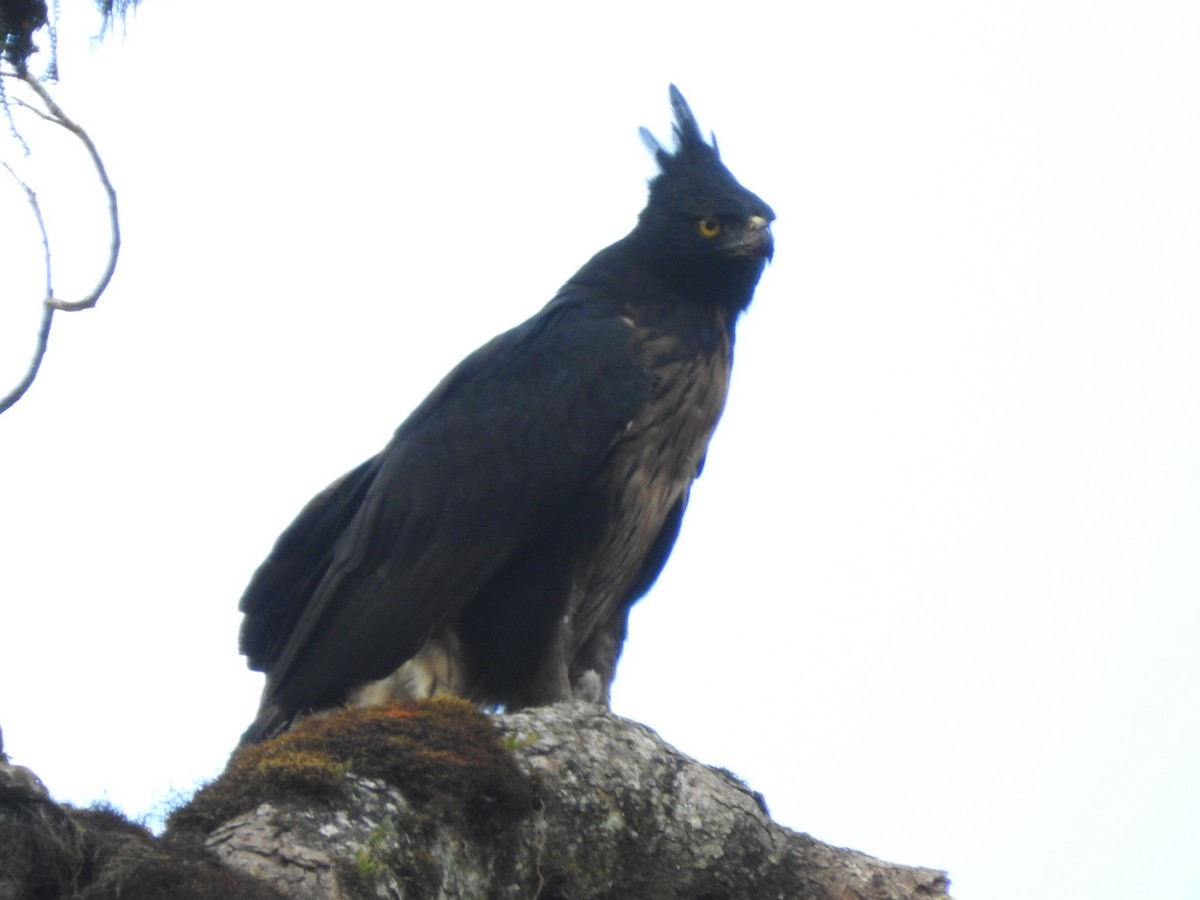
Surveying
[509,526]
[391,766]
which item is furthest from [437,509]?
[391,766]

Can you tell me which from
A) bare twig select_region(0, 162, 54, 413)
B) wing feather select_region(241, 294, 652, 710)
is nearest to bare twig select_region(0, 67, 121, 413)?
bare twig select_region(0, 162, 54, 413)

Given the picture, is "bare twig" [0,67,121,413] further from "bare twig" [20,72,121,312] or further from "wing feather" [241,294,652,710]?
"wing feather" [241,294,652,710]

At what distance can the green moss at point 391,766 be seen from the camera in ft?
16.0

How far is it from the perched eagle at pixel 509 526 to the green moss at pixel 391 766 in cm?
178

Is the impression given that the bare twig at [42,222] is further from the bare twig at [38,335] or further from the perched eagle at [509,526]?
the perched eagle at [509,526]

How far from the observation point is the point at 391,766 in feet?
16.8

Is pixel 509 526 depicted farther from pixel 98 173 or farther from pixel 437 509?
pixel 98 173

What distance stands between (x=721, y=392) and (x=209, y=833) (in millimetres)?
4070

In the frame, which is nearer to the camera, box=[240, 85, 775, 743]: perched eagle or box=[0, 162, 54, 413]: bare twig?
box=[0, 162, 54, 413]: bare twig

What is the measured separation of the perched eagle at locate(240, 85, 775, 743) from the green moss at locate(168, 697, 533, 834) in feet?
5.85

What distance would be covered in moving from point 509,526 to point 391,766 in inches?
93.2

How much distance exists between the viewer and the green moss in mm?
4863

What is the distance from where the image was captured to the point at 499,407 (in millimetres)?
7832

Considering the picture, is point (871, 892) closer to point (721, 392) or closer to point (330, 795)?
point (330, 795)
